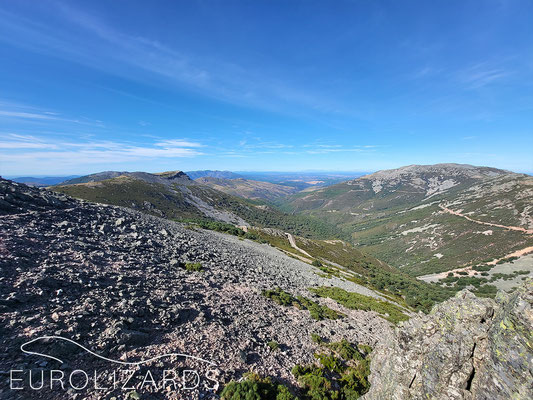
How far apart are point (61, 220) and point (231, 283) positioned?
20385 millimetres

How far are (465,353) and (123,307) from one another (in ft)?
63.6

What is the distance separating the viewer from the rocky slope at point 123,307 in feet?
34.3

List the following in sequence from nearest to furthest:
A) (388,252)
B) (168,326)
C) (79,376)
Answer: (79,376) → (168,326) → (388,252)

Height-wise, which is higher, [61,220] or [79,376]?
[61,220]

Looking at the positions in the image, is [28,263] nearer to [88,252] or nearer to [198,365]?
[88,252]

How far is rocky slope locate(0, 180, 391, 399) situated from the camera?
1045 centimetres

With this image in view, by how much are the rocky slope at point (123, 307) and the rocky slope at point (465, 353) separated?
6.07 meters

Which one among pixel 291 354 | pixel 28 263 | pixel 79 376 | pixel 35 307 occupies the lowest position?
pixel 291 354

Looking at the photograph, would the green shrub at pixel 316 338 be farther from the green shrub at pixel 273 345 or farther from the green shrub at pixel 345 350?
the green shrub at pixel 273 345

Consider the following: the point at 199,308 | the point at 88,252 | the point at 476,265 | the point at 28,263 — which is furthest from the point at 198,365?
the point at 476,265

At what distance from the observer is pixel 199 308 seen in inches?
658

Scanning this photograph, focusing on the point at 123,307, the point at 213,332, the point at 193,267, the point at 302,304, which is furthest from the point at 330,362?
the point at 193,267

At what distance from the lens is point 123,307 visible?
45.2 feet

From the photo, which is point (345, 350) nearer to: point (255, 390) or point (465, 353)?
point (465, 353)
